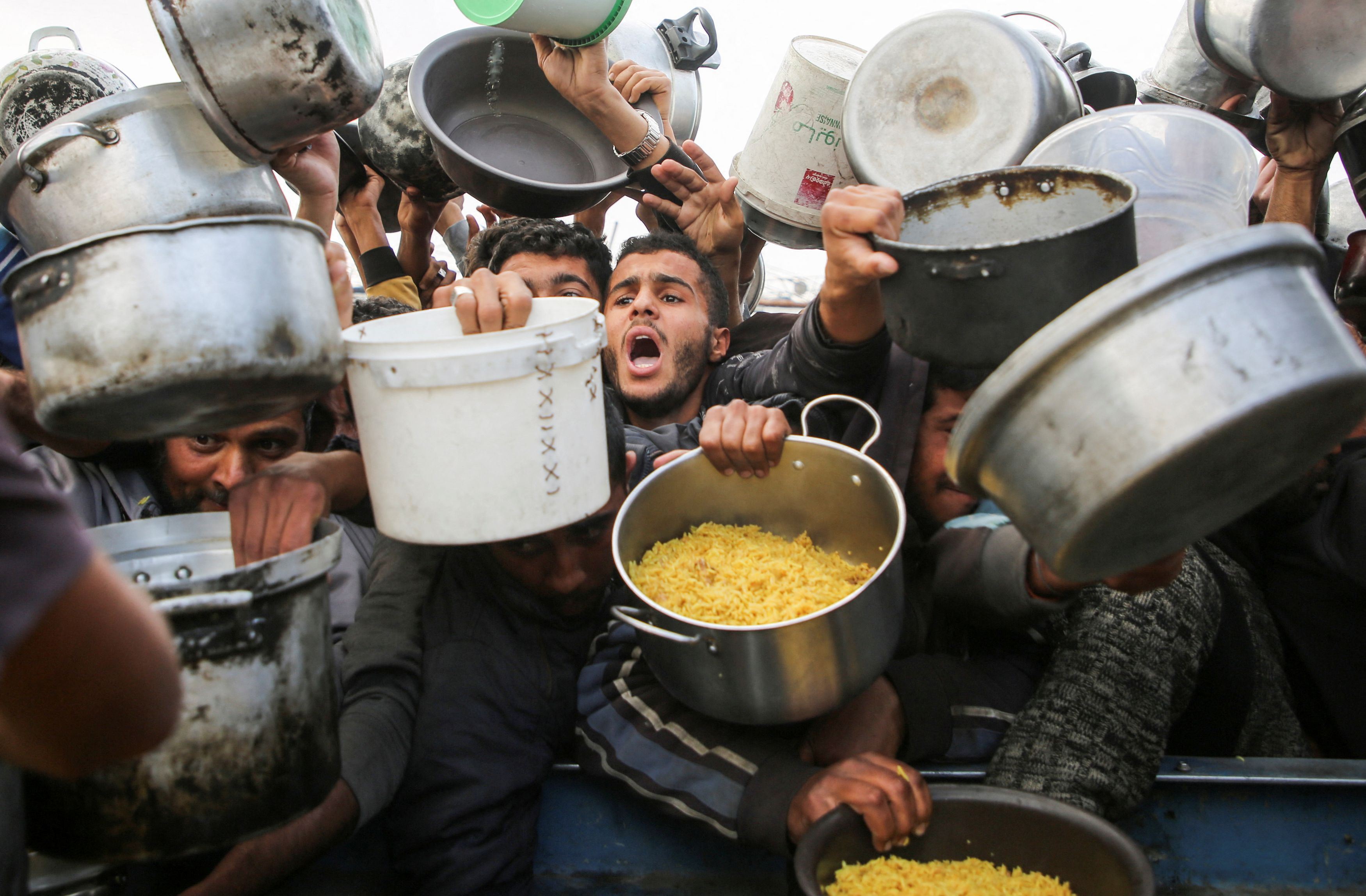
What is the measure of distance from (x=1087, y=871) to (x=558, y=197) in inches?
84.1

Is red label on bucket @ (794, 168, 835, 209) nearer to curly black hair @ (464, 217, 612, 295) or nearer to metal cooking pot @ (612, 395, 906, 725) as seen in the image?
curly black hair @ (464, 217, 612, 295)

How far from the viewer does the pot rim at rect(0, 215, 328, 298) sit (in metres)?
1.08

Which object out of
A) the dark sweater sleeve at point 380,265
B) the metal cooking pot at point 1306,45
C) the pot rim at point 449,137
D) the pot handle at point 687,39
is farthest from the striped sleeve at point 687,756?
the pot handle at point 687,39

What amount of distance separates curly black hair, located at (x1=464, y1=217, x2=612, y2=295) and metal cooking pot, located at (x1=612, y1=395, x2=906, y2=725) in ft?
4.94

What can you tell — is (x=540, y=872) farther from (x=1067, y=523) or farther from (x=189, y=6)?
(x=189, y=6)

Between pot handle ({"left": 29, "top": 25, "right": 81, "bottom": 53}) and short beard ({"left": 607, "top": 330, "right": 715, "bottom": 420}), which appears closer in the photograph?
pot handle ({"left": 29, "top": 25, "right": 81, "bottom": 53})

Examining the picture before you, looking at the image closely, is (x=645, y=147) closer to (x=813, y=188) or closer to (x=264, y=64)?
(x=813, y=188)

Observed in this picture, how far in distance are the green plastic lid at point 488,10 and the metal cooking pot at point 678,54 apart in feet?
2.51

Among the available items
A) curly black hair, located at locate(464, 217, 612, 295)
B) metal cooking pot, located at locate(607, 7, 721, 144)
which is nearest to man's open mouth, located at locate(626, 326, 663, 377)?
curly black hair, located at locate(464, 217, 612, 295)

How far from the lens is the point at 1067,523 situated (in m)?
1.02

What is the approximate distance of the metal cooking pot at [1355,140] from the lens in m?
2.28

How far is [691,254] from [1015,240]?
1.93m

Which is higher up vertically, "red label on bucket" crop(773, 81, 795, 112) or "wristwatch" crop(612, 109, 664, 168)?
"red label on bucket" crop(773, 81, 795, 112)

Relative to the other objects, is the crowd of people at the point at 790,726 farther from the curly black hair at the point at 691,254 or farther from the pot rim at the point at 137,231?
the curly black hair at the point at 691,254
